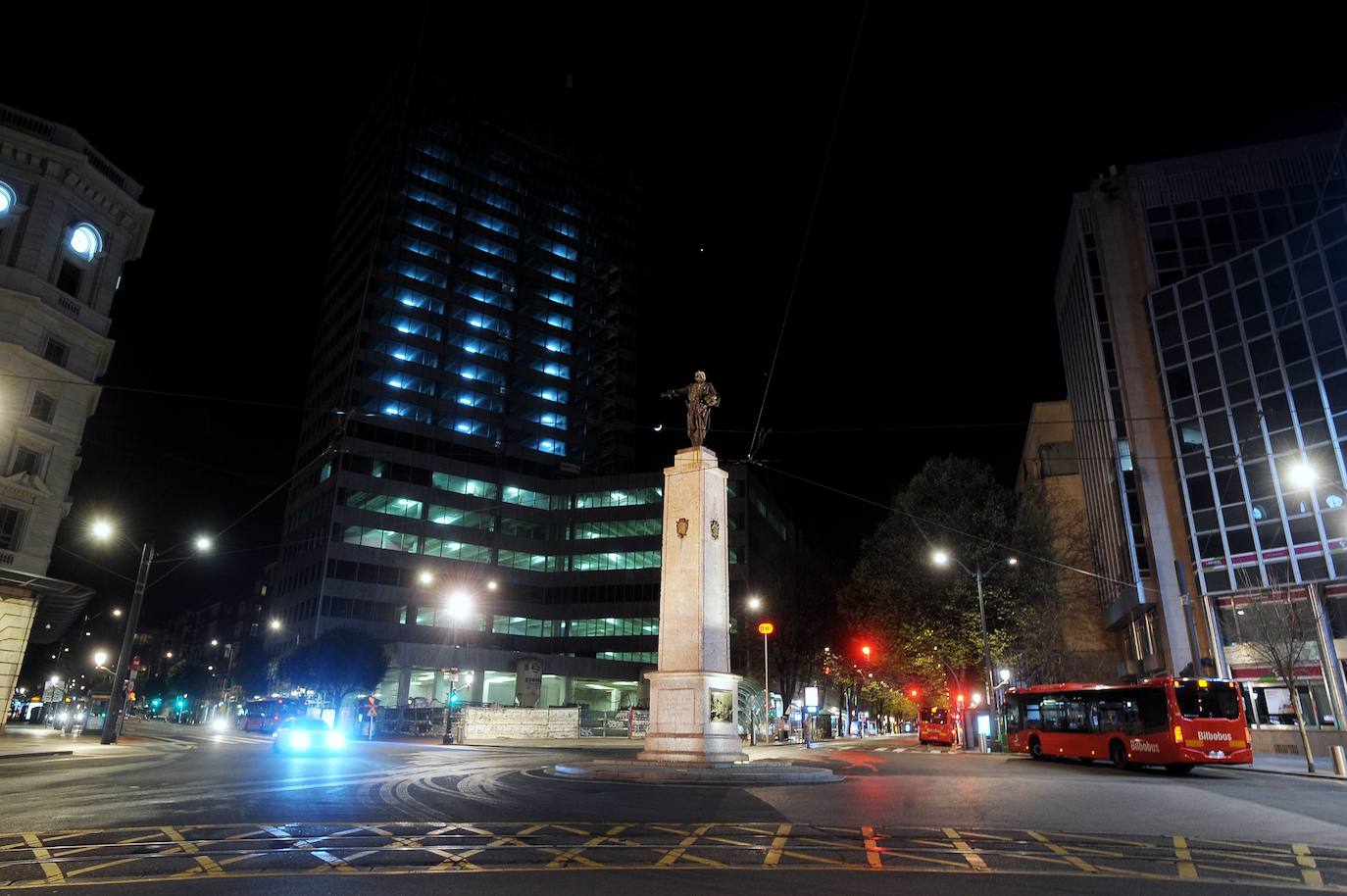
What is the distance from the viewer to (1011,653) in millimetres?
43250

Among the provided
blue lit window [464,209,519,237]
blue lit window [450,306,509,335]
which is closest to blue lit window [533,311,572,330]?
blue lit window [450,306,509,335]

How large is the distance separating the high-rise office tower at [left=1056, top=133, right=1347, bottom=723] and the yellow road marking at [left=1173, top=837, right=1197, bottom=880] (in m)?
29.5

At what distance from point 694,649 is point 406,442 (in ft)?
224

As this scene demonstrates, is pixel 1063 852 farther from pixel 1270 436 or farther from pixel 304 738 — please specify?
pixel 1270 436

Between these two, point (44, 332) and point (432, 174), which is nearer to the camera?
point (44, 332)

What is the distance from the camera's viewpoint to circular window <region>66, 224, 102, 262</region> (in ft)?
104

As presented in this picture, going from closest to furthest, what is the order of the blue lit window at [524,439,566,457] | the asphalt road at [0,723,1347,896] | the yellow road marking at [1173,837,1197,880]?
the asphalt road at [0,723,1347,896]
the yellow road marking at [1173,837,1197,880]
the blue lit window at [524,439,566,457]

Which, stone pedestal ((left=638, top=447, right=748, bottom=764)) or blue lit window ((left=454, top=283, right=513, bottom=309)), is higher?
blue lit window ((left=454, top=283, right=513, bottom=309))

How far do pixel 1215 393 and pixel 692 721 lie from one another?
125ft

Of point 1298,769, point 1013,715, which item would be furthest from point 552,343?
point 1298,769

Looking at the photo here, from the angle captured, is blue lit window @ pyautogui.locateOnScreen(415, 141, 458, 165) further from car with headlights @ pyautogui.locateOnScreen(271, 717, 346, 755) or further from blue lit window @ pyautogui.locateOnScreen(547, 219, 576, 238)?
car with headlights @ pyautogui.locateOnScreen(271, 717, 346, 755)

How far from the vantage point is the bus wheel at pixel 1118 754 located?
977 inches

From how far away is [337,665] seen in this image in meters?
60.8

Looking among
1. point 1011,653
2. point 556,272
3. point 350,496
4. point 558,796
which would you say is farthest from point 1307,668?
point 556,272
